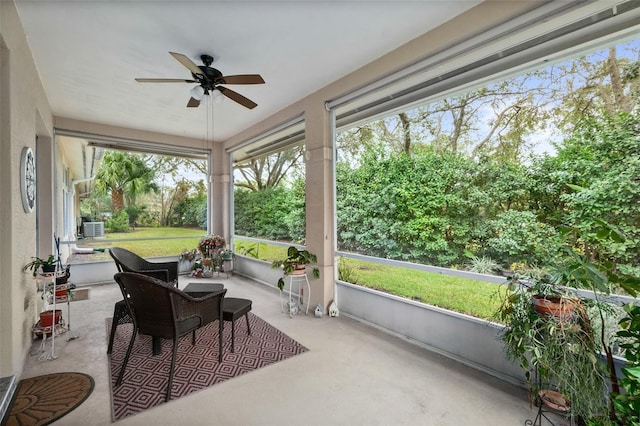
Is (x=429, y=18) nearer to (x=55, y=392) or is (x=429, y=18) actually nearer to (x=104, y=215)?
(x=55, y=392)

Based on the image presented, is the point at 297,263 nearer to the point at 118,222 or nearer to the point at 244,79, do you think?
the point at 244,79

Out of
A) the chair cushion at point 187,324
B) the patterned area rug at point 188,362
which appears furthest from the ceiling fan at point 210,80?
the patterned area rug at point 188,362

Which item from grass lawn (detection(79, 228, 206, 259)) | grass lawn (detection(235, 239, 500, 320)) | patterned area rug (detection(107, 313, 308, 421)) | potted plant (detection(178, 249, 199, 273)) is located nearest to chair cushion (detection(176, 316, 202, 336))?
patterned area rug (detection(107, 313, 308, 421))

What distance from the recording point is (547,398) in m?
A: 1.67

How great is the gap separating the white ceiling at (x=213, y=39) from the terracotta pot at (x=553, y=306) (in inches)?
88.9

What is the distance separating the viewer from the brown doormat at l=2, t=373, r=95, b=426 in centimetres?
185

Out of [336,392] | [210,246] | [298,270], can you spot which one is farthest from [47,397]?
[210,246]

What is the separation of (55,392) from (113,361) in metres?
0.45

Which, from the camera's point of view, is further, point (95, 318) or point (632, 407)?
point (95, 318)

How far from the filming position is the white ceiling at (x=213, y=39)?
2.23 m

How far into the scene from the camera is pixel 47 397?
2.06 metres

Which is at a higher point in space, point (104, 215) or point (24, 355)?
point (104, 215)

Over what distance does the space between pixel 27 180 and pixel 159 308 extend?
180cm

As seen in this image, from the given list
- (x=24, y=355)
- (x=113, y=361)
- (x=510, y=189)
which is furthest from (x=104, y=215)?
(x=510, y=189)
